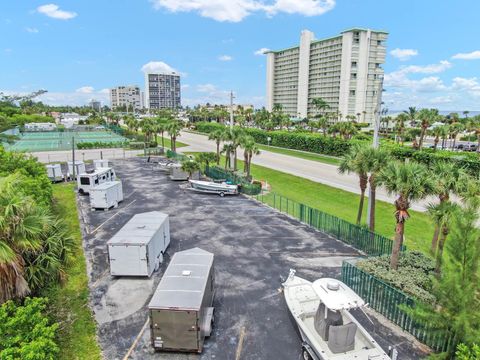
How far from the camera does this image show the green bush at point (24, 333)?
840 cm

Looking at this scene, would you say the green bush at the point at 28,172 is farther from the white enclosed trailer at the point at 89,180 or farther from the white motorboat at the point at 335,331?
the white motorboat at the point at 335,331

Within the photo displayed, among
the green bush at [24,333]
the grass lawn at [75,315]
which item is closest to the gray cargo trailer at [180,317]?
the grass lawn at [75,315]

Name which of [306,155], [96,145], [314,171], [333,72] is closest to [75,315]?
[314,171]

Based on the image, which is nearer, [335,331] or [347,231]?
[335,331]

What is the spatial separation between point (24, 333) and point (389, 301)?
1220cm

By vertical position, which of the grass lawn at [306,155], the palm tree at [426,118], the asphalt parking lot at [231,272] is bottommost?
the asphalt parking lot at [231,272]

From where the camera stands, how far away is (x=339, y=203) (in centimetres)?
3144

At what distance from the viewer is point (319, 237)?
70.9ft

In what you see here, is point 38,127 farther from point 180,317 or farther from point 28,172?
point 180,317

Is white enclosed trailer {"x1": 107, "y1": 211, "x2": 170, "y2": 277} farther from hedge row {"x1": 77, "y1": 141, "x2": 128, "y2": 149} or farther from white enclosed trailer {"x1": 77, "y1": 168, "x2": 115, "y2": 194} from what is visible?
hedge row {"x1": 77, "y1": 141, "x2": 128, "y2": 149}

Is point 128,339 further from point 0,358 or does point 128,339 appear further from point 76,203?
point 76,203

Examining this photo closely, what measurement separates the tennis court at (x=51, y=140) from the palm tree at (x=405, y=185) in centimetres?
6542

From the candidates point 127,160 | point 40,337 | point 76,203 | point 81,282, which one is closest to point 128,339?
point 40,337

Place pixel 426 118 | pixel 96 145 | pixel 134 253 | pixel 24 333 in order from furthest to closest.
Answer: pixel 96 145 < pixel 426 118 < pixel 134 253 < pixel 24 333
